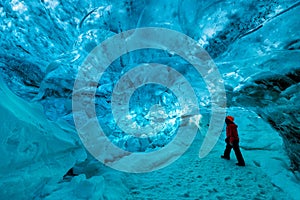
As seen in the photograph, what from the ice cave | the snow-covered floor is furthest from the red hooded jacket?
the snow-covered floor

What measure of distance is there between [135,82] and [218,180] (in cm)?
371

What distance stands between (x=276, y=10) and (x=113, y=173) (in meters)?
4.46

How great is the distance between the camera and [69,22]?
474 centimetres

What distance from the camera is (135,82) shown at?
251 inches

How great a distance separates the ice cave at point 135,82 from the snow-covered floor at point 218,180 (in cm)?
3

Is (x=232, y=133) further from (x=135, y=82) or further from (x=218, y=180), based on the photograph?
(x=135, y=82)

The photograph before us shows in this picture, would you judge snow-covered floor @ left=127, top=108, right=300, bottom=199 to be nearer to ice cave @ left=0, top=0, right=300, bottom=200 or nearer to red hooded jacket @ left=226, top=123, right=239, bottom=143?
ice cave @ left=0, top=0, right=300, bottom=200

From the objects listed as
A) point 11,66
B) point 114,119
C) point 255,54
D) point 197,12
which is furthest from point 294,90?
point 11,66

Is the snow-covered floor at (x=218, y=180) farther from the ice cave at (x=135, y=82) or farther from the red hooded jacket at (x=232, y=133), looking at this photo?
the red hooded jacket at (x=232, y=133)

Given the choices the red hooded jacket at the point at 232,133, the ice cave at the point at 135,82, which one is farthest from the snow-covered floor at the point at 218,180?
the red hooded jacket at the point at 232,133

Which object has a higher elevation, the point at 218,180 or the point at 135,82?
the point at 135,82

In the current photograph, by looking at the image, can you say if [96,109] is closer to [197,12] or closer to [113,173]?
[113,173]

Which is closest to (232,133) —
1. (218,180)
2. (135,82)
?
(218,180)

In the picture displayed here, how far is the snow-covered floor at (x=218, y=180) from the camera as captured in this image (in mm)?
3809
